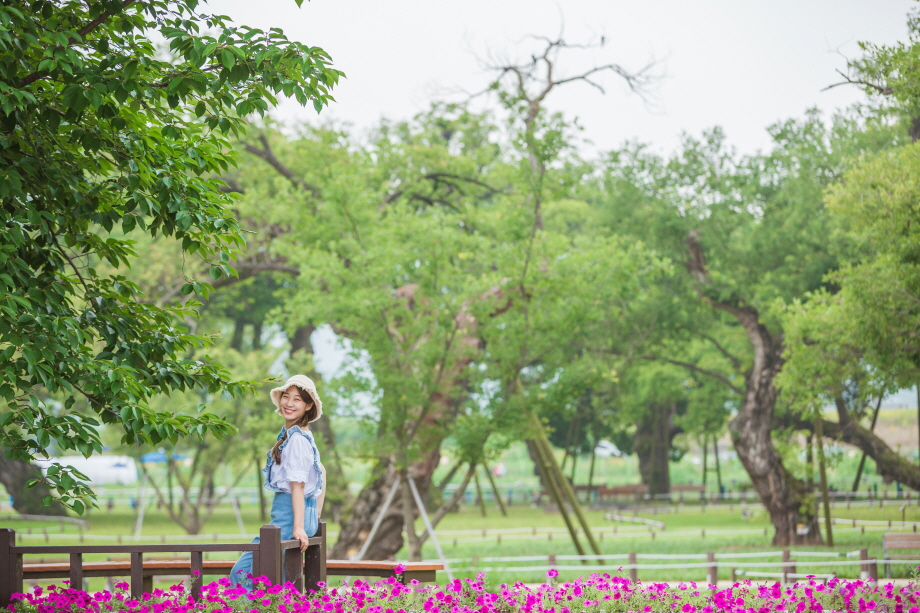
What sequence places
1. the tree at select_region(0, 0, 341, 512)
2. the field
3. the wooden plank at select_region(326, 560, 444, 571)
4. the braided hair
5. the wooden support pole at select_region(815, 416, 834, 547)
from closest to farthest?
the tree at select_region(0, 0, 341, 512), the braided hair, the wooden plank at select_region(326, 560, 444, 571), the field, the wooden support pole at select_region(815, 416, 834, 547)

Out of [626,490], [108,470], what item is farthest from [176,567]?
[108,470]

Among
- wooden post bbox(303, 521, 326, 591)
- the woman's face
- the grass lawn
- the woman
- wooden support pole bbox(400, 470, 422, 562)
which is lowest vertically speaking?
the grass lawn

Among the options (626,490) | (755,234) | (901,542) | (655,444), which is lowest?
(626,490)

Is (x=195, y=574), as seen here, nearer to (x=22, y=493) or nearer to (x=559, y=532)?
(x=559, y=532)

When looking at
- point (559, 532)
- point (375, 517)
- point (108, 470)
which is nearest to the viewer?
point (375, 517)

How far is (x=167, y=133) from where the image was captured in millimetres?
4883

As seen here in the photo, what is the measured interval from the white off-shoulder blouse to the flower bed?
2.16ft

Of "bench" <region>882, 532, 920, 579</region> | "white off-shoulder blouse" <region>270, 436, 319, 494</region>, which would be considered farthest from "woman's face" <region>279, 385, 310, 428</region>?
"bench" <region>882, 532, 920, 579</region>

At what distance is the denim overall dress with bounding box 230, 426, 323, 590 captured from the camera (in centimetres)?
520

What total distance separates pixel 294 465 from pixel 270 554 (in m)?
0.58

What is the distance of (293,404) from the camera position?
5422mm

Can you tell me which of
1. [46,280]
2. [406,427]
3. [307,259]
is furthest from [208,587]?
[307,259]

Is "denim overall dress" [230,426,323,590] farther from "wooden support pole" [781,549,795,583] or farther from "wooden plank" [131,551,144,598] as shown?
"wooden support pole" [781,549,795,583]

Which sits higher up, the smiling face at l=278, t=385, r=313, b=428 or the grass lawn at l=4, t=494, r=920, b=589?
the smiling face at l=278, t=385, r=313, b=428
